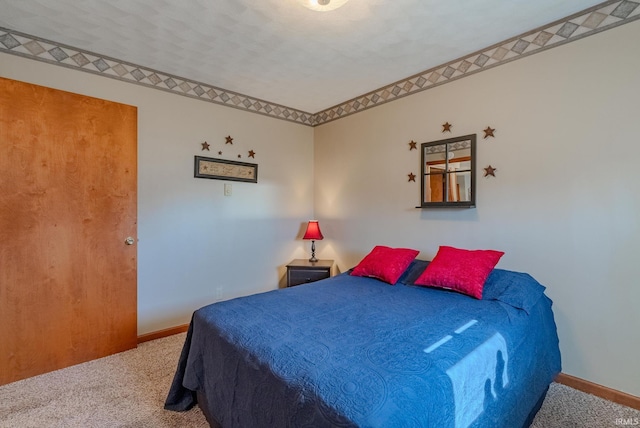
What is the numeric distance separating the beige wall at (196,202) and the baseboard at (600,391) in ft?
8.92

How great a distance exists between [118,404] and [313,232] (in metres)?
2.27

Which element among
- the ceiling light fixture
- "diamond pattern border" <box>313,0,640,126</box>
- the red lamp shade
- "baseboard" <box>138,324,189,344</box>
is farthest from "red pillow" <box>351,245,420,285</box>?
the ceiling light fixture

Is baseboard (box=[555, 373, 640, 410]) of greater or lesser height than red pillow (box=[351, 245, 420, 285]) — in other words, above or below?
below

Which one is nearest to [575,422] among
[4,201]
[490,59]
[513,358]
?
[513,358]

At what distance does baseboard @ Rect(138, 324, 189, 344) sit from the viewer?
8.79 ft

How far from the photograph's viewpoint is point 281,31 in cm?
210

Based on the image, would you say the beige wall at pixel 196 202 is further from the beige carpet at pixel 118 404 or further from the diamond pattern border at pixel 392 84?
the beige carpet at pixel 118 404

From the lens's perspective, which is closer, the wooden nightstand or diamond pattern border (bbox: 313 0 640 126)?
diamond pattern border (bbox: 313 0 640 126)

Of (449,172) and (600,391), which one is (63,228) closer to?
(449,172)

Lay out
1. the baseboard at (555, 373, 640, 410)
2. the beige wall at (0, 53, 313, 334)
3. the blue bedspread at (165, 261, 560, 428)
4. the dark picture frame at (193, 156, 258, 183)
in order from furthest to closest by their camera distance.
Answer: the dark picture frame at (193, 156, 258, 183), the beige wall at (0, 53, 313, 334), the baseboard at (555, 373, 640, 410), the blue bedspread at (165, 261, 560, 428)

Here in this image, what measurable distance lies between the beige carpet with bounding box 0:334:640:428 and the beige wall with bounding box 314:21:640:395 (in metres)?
0.26

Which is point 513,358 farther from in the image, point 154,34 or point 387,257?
point 154,34

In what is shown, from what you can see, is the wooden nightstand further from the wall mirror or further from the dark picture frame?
the wall mirror


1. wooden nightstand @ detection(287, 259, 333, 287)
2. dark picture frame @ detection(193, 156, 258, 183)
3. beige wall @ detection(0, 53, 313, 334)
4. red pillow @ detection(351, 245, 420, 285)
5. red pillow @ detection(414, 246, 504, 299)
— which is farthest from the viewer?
wooden nightstand @ detection(287, 259, 333, 287)
